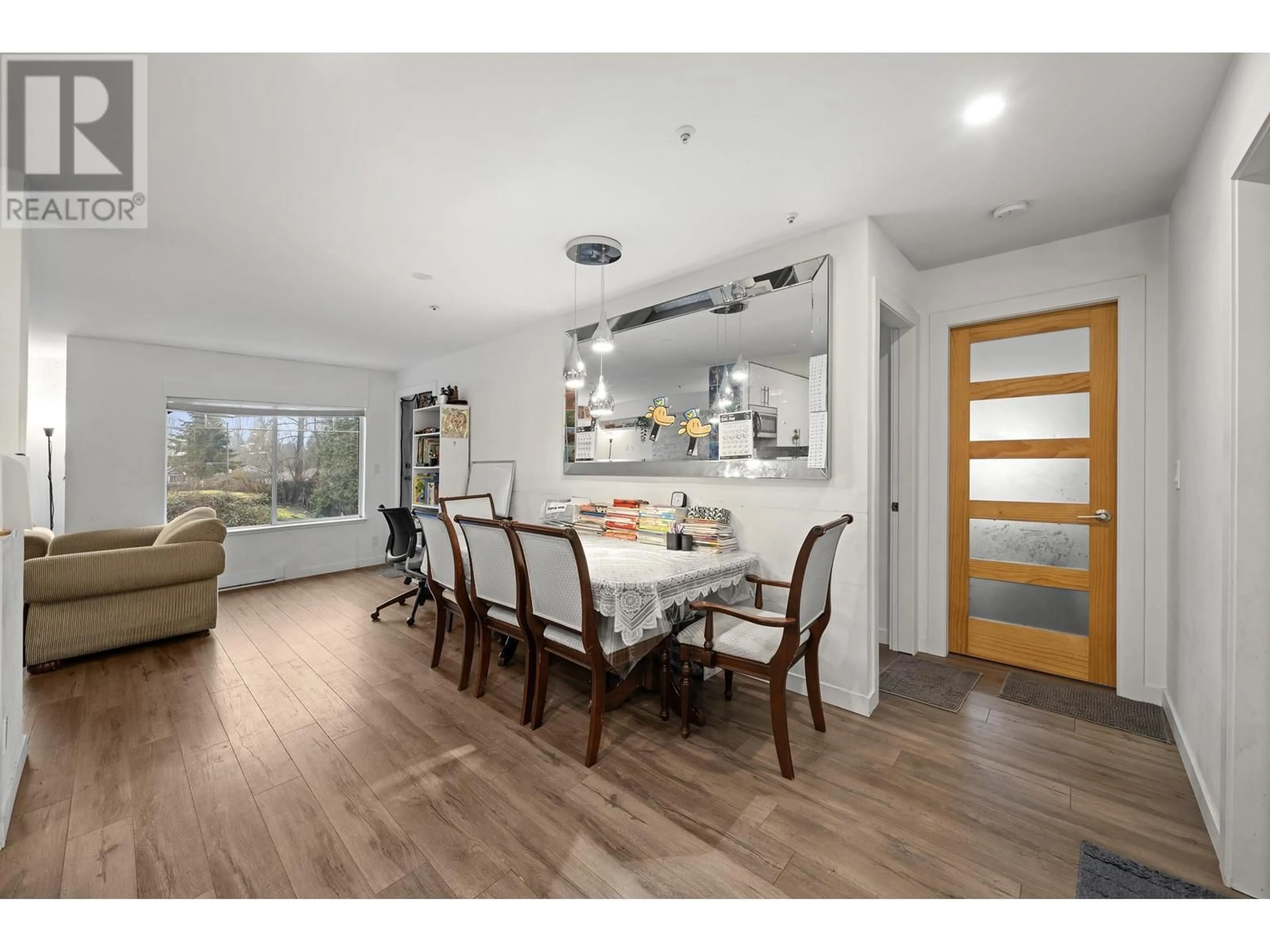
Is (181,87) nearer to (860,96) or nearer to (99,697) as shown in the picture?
(860,96)

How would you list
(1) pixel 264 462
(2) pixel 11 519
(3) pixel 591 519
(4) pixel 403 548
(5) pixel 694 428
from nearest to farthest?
(2) pixel 11 519 < (5) pixel 694 428 < (3) pixel 591 519 < (4) pixel 403 548 < (1) pixel 264 462

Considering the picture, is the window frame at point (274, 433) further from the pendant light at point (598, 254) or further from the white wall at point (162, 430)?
the pendant light at point (598, 254)

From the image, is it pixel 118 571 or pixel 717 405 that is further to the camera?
pixel 118 571

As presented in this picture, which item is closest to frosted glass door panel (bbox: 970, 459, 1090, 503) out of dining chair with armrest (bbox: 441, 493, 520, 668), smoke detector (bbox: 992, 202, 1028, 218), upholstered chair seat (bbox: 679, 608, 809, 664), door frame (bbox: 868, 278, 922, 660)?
door frame (bbox: 868, 278, 922, 660)

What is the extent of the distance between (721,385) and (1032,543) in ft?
6.70

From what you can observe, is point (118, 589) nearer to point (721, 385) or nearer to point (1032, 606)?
point (721, 385)

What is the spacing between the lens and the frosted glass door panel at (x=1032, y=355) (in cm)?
273

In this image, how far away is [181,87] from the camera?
158cm

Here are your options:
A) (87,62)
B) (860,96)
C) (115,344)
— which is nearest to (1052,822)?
(860,96)

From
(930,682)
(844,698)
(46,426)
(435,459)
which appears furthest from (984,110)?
(46,426)

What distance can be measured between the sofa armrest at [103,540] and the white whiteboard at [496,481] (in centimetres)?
251

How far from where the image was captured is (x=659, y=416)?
10.9ft

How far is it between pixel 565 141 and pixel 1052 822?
2998mm

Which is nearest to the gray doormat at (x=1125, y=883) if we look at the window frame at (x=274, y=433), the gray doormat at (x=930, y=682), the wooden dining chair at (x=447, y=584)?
the gray doormat at (x=930, y=682)
